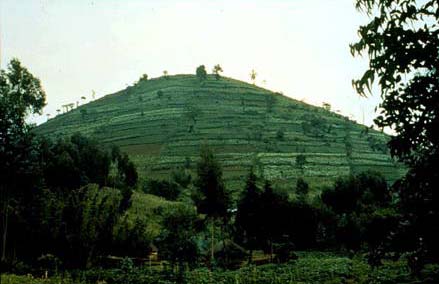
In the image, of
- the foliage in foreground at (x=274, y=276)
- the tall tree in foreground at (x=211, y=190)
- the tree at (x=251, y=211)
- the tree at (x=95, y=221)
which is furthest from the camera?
the tree at (x=251, y=211)

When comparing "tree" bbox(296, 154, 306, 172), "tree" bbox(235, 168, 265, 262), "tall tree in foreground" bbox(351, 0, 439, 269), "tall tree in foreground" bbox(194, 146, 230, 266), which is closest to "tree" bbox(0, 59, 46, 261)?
"tall tree in foreground" bbox(194, 146, 230, 266)

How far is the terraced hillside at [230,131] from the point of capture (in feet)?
340

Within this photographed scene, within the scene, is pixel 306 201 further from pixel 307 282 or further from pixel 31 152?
pixel 31 152

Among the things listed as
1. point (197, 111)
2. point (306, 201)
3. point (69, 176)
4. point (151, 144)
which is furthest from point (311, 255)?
point (197, 111)

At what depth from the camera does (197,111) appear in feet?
467

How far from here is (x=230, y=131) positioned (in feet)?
419

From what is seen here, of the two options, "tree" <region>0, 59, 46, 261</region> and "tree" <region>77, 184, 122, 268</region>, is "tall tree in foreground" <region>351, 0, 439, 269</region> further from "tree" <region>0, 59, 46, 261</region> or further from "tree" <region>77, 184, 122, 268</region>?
"tree" <region>0, 59, 46, 261</region>

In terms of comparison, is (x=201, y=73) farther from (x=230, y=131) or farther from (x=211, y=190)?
(x=211, y=190)

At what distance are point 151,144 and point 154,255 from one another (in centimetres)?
8404

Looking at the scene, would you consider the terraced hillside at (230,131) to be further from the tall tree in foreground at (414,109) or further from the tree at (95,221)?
the tall tree in foreground at (414,109)

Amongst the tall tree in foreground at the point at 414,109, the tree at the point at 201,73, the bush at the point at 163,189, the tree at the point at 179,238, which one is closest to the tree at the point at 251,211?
the tree at the point at 179,238

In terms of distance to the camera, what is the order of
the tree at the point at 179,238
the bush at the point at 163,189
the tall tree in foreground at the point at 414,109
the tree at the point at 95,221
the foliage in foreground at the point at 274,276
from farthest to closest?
the bush at the point at 163,189 < the tree at the point at 179,238 < the tree at the point at 95,221 < the foliage in foreground at the point at 274,276 < the tall tree in foreground at the point at 414,109

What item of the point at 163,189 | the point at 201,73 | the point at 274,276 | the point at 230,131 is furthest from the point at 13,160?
the point at 201,73

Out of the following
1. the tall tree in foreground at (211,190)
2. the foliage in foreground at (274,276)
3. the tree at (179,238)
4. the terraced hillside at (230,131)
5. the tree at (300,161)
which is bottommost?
the foliage in foreground at (274,276)
